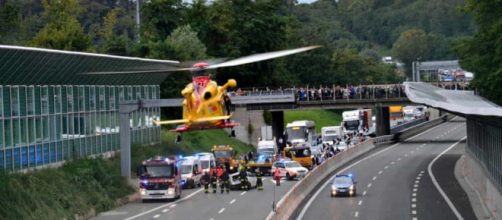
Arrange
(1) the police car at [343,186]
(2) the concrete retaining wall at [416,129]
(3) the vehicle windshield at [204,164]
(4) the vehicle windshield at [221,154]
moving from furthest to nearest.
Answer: (2) the concrete retaining wall at [416,129] → (4) the vehicle windshield at [221,154] → (3) the vehicle windshield at [204,164] → (1) the police car at [343,186]

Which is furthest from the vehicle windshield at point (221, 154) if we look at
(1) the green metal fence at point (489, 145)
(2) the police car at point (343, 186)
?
(1) the green metal fence at point (489, 145)

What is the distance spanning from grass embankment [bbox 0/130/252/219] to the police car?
36.1ft

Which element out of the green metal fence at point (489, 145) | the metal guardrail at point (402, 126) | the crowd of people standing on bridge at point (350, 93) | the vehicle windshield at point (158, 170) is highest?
the crowd of people standing on bridge at point (350, 93)

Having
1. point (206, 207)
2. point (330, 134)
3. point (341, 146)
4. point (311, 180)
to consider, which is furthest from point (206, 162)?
point (330, 134)

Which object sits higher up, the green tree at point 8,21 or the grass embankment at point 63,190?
the green tree at point 8,21

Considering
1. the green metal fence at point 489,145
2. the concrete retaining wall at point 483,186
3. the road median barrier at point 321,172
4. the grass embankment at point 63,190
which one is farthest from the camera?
the road median barrier at point 321,172

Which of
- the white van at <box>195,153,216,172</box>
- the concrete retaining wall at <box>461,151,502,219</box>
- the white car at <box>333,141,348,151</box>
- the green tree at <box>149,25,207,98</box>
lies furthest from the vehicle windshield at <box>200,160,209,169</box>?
the green tree at <box>149,25,207,98</box>

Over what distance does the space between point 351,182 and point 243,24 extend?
69878mm

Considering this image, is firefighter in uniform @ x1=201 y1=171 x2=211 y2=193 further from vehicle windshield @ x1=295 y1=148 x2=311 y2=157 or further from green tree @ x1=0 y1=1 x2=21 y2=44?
green tree @ x1=0 y1=1 x2=21 y2=44

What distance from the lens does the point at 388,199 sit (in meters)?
55.4

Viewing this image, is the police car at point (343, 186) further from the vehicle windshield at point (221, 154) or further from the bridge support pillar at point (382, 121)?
the bridge support pillar at point (382, 121)

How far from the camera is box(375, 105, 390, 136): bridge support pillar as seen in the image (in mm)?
104719

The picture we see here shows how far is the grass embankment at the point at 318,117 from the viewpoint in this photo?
141 meters

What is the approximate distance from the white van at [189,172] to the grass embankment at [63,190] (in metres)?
5.30
